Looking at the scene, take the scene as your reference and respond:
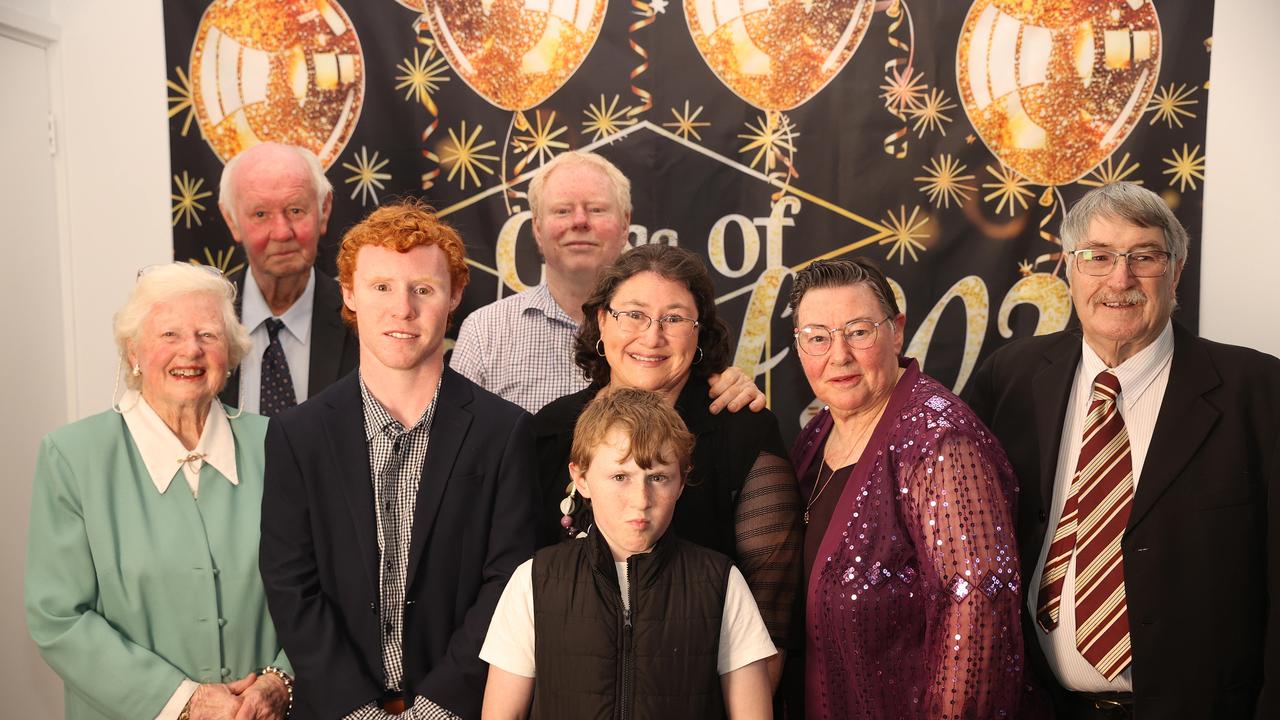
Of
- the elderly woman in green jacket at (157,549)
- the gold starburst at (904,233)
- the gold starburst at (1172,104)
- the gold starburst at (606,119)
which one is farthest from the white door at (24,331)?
the gold starburst at (1172,104)

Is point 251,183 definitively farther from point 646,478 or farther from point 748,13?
point 646,478

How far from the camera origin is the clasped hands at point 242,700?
2271 mm

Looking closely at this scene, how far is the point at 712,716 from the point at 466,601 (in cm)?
62

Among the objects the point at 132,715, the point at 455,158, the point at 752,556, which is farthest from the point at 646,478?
the point at 455,158

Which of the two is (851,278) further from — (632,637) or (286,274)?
(286,274)

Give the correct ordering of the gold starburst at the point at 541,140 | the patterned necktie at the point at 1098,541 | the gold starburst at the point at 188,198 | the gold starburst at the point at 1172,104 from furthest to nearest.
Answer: the gold starburst at the point at 188,198
the gold starburst at the point at 541,140
the gold starburst at the point at 1172,104
the patterned necktie at the point at 1098,541

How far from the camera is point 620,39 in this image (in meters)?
3.58

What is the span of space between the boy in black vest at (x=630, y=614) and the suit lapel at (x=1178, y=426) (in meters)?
0.98

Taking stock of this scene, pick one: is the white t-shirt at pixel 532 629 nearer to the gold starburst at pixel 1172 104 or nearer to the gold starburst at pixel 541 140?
the gold starburst at pixel 541 140

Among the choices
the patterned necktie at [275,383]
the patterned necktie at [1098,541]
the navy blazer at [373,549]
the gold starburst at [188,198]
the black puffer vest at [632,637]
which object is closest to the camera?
the black puffer vest at [632,637]

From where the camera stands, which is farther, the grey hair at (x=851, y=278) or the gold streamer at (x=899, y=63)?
the gold streamer at (x=899, y=63)

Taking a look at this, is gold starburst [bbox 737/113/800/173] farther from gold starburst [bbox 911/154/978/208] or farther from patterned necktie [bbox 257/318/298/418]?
patterned necktie [bbox 257/318/298/418]

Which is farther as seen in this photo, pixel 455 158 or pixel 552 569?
pixel 455 158

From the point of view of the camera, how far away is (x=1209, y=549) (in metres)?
2.26
